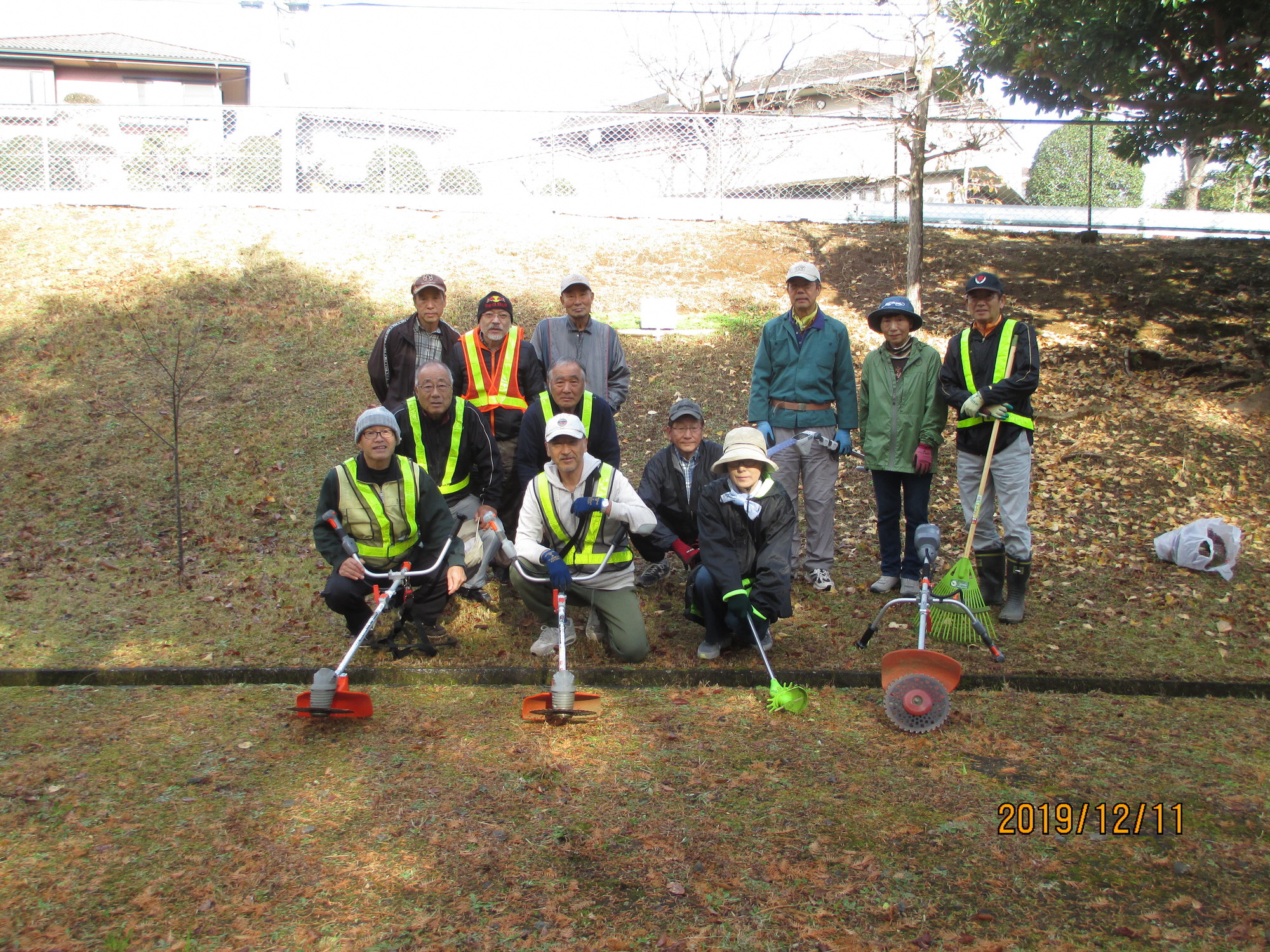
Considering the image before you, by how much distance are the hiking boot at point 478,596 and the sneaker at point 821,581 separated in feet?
7.21

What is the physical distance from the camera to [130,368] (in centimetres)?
1009

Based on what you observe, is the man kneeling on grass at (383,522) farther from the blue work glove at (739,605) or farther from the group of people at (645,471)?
the blue work glove at (739,605)

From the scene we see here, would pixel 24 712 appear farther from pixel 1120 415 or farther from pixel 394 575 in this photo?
pixel 1120 415

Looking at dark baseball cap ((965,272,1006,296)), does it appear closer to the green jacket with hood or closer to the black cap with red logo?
the green jacket with hood

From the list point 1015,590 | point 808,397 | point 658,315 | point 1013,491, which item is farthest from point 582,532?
point 658,315

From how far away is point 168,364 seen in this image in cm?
1015

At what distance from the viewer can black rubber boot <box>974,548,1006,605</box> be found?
5.91m

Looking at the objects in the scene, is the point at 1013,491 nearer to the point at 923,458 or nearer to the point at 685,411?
the point at 923,458

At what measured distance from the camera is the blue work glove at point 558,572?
4.82 meters

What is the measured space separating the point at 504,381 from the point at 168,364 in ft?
19.3

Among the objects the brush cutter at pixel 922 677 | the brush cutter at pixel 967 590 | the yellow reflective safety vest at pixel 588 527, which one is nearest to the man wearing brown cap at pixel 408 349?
the yellow reflective safety vest at pixel 588 527

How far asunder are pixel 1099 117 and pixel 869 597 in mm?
10458

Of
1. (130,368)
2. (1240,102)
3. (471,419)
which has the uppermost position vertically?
(1240,102)

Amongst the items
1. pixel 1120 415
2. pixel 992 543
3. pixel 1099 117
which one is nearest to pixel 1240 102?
pixel 1120 415
